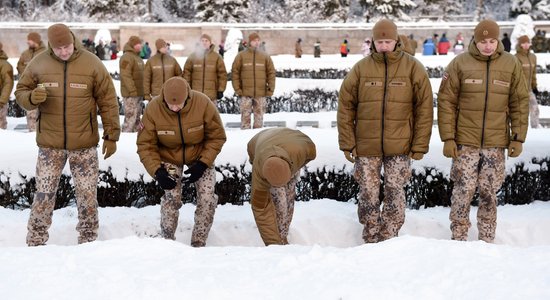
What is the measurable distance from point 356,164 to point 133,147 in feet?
8.66

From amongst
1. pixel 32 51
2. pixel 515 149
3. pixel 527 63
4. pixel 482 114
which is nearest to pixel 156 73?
Result: pixel 32 51

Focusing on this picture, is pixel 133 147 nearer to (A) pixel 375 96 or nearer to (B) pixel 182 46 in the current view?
(A) pixel 375 96

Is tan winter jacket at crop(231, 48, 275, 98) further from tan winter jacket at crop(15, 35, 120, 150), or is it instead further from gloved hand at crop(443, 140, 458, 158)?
gloved hand at crop(443, 140, 458, 158)

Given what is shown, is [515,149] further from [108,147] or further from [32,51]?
[32,51]

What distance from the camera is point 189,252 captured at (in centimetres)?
370

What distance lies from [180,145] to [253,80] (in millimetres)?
5188

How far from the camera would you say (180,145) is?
5480 mm

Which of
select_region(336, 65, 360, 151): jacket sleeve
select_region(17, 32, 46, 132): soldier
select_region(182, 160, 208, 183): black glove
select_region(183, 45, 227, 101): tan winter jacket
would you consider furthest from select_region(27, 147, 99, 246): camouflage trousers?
select_region(17, 32, 46, 132): soldier

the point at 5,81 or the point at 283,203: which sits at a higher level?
the point at 5,81

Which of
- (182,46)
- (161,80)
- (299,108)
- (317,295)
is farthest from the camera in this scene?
(182,46)

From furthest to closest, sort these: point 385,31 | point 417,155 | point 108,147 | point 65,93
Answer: point 108,147
point 417,155
point 65,93
point 385,31

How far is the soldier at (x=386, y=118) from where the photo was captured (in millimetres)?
5348

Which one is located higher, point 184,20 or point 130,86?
point 184,20

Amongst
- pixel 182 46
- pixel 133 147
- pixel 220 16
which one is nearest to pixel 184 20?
pixel 220 16
